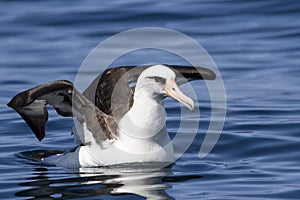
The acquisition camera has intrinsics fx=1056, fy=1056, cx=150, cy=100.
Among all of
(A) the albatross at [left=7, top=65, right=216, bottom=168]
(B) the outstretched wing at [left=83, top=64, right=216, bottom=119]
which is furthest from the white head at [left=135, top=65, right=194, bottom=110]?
(B) the outstretched wing at [left=83, top=64, right=216, bottom=119]

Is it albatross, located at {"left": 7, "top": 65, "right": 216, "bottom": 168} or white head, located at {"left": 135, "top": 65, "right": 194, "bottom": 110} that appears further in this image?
albatross, located at {"left": 7, "top": 65, "right": 216, "bottom": 168}

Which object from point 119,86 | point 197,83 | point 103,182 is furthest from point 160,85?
point 197,83

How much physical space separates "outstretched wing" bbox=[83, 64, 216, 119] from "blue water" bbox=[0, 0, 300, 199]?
2.32ft

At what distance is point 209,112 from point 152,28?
562cm

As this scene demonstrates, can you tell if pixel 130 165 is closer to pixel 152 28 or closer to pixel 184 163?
pixel 184 163

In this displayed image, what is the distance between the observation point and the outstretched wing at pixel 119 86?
1157 centimetres

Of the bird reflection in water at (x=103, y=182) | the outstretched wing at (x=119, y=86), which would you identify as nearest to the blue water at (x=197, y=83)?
the bird reflection in water at (x=103, y=182)

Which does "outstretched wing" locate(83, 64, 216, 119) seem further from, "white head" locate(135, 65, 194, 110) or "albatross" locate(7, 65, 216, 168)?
"white head" locate(135, 65, 194, 110)

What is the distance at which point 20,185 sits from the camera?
427 inches

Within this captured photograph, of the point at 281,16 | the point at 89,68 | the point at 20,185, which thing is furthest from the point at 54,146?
the point at 281,16

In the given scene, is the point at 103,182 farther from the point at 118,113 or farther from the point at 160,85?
the point at 160,85

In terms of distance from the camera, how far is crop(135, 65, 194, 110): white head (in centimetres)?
1086

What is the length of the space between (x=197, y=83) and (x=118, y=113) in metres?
4.86

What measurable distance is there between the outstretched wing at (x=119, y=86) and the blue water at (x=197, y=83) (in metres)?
0.71
